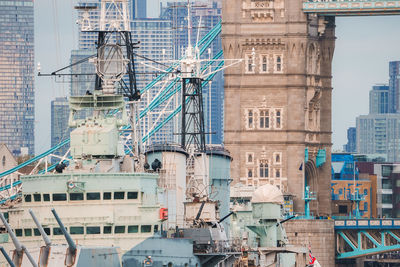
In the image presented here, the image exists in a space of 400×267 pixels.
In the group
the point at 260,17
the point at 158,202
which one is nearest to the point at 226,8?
the point at 260,17

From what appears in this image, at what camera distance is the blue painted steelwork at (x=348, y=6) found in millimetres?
149125

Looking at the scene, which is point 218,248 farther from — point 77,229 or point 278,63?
point 278,63

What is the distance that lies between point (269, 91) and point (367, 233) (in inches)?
574

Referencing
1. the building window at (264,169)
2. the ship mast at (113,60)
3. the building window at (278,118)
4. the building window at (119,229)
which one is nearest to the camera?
the building window at (119,229)

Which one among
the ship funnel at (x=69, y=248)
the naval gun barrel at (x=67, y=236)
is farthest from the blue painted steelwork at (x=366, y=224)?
the naval gun barrel at (x=67, y=236)

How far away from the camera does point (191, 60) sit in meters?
99.0

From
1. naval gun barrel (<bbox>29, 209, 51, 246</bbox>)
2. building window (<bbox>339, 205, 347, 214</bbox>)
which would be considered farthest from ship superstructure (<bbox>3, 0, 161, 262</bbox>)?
building window (<bbox>339, 205, 347, 214</bbox>)

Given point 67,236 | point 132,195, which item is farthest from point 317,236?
point 67,236

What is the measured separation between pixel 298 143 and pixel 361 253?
36.2ft

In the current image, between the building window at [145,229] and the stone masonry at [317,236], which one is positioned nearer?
the building window at [145,229]

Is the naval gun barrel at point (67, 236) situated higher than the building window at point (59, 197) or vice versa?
the building window at point (59, 197)

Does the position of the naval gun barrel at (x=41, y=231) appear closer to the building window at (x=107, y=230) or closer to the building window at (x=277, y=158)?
the building window at (x=107, y=230)

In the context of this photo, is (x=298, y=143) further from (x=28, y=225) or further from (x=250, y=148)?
(x=28, y=225)

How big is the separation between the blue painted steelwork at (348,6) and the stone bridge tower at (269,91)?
111 cm
